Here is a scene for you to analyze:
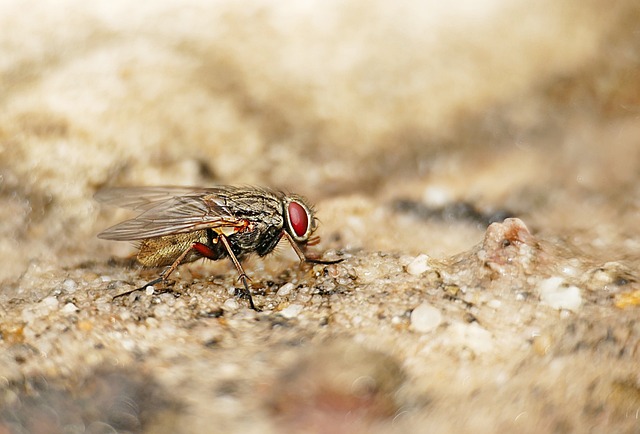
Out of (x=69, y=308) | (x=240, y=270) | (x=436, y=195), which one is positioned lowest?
(x=69, y=308)

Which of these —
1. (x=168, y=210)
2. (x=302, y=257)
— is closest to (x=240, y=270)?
(x=302, y=257)

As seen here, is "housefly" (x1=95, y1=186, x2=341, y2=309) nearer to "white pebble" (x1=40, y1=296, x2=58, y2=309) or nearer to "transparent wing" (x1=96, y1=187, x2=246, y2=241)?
"transparent wing" (x1=96, y1=187, x2=246, y2=241)

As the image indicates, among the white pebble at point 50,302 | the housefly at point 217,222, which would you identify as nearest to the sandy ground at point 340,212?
the white pebble at point 50,302

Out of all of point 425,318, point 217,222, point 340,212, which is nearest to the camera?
point 425,318

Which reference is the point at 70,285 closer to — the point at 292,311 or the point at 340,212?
the point at 292,311

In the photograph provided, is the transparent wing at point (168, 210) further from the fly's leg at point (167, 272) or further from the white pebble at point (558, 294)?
the white pebble at point (558, 294)

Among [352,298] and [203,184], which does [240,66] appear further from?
[352,298]

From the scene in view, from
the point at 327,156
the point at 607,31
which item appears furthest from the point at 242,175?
the point at 607,31
